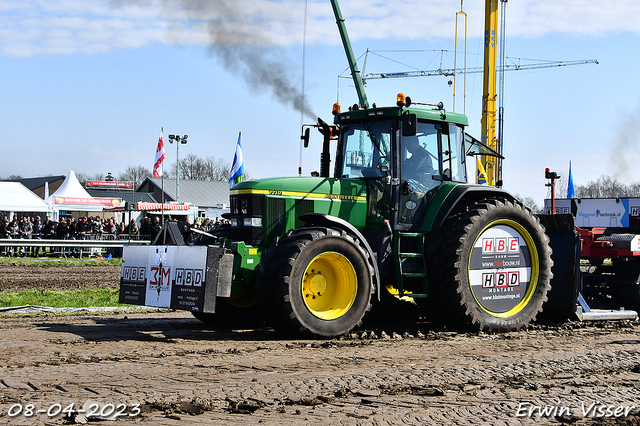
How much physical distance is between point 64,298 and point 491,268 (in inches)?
307

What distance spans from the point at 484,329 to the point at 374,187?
2237 millimetres

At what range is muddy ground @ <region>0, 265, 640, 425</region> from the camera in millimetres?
4566

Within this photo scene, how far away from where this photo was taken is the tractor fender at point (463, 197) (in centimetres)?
827

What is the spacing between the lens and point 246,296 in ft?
29.0

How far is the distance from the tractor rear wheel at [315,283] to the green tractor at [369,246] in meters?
0.01

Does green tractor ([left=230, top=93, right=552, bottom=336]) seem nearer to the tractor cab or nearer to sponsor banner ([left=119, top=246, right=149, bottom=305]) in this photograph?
the tractor cab

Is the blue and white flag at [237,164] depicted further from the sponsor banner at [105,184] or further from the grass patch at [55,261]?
the sponsor banner at [105,184]

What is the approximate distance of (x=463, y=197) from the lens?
29.0 ft

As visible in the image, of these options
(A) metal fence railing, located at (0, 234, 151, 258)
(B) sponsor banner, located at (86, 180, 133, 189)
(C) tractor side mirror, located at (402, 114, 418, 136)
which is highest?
(B) sponsor banner, located at (86, 180, 133, 189)

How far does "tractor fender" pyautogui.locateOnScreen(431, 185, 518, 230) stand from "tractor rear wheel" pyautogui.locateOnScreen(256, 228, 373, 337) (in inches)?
47.3

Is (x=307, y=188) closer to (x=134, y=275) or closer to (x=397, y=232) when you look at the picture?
(x=397, y=232)

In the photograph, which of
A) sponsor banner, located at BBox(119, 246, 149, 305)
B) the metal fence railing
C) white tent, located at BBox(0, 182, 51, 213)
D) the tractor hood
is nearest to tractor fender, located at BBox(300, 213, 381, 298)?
the tractor hood

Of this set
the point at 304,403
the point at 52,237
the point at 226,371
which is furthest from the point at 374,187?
the point at 52,237

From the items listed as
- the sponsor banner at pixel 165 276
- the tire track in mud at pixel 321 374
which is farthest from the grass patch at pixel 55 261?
the sponsor banner at pixel 165 276
